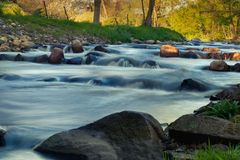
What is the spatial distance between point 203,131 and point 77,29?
72.1ft

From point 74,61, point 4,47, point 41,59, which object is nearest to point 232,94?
point 74,61

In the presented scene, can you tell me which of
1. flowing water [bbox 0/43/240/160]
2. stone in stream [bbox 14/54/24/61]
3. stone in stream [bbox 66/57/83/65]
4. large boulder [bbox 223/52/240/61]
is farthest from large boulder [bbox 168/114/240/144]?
large boulder [bbox 223/52/240/61]

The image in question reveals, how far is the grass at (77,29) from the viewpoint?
24072 millimetres

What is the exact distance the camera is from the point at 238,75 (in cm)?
1355

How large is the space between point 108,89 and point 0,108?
11.4 ft

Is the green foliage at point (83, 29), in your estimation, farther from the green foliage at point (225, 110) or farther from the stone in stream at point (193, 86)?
the green foliage at point (225, 110)

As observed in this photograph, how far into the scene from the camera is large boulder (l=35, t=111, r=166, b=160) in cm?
518

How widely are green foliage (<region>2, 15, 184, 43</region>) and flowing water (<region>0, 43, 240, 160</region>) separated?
333 inches

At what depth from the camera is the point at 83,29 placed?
27.2 m

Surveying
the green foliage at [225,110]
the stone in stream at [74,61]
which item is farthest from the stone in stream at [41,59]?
the green foliage at [225,110]

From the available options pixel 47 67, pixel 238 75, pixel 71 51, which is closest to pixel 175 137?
pixel 238 75

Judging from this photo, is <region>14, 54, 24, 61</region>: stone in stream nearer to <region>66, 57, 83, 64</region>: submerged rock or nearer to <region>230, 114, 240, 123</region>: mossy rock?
<region>66, 57, 83, 64</region>: submerged rock

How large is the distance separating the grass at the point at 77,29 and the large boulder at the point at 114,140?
57.5ft

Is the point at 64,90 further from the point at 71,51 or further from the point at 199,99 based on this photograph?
the point at 71,51
